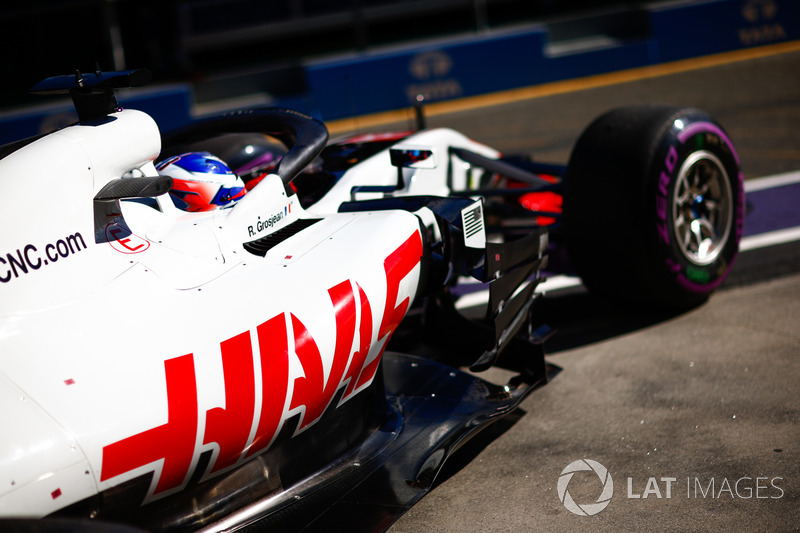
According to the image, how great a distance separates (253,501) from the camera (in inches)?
110

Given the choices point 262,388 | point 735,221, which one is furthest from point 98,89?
point 735,221

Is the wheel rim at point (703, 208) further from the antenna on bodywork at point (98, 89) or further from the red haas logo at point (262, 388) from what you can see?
the antenna on bodywork at point (98, 89)

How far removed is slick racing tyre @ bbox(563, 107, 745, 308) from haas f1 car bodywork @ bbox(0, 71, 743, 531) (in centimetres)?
3

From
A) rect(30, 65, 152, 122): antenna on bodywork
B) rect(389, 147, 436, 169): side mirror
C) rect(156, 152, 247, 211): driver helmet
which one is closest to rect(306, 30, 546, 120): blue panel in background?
rect(389, 147, 436, 169): side mirror

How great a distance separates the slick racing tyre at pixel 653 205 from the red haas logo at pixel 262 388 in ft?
4.69

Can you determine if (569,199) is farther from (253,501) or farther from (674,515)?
(253,501)

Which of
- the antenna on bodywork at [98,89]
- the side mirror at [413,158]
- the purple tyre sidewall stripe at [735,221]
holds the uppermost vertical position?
the antenna on bodywork at [98,89]

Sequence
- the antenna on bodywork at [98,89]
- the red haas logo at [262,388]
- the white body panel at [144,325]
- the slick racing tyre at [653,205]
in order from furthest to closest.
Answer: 1. the slick racing tyre at [653,205]
2. the antenna on bodywork at [98,89]
3. the red haas logo at [262,388]
4. the white body panel at [144,325]

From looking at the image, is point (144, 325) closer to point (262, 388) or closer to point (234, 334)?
point (234, 334)

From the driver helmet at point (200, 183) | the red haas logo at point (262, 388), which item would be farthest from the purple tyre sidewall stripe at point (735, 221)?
the driver helmet at point (200, 183)

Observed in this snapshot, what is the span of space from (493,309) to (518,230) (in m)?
1.54

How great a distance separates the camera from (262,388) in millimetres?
2643

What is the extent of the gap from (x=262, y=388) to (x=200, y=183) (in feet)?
3.73

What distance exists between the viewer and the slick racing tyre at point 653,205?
4.14 meters
